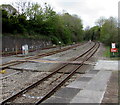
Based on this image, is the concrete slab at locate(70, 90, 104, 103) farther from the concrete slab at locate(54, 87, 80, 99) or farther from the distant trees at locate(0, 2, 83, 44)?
the distant trees at locate(0, 2, 83, 44)

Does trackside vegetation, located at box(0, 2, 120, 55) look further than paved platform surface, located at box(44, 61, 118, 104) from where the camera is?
Yes

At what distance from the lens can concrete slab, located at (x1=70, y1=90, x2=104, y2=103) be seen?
620 centimetres

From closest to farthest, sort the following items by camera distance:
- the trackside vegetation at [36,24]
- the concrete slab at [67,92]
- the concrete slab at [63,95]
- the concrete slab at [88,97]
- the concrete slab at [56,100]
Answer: the concrete slab at [88,97], the concrete slab at [56,100], the concrete slab at [63,95], the concrete slab at [67,92], the trackside vegetation at [36,24]

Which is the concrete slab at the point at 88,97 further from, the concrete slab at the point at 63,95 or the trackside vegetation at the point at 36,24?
the trackside vegetation at the point at 36,24


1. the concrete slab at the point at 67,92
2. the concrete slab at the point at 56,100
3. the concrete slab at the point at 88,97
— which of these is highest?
the concrete slab at the point at 88,97

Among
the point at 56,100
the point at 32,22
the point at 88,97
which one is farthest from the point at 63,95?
the point at 32,22

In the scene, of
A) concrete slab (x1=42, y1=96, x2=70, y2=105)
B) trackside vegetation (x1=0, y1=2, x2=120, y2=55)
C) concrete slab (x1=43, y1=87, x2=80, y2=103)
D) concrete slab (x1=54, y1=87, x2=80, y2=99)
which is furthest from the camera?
trackside vegetation (x1=0, y1=2, x2=120, y2=55)

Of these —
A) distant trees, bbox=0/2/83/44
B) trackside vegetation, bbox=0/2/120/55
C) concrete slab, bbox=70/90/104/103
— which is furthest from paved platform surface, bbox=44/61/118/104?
distant trees, bbox=0/2/83/44

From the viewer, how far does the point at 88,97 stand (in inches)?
258

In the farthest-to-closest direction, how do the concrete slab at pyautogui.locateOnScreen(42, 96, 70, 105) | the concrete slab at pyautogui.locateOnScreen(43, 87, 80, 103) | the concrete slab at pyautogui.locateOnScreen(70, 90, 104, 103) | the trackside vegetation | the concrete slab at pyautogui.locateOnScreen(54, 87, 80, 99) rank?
the trackside vegetation < the concrete slab at pyautogui.locateOnScreen(54, 87, 80, 99) < the concrete slab at pyautogui.locateOnScreen(43, 87, 80, 103) < the concrete slab at pyautogui.locateOnScreen(42, 96, 70, 105) < the concrete slab at pyautogui.locateOnScreen(70, 90, 104, 103)

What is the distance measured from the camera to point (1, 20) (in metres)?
30.6

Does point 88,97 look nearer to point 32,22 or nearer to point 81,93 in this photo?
point 81,93

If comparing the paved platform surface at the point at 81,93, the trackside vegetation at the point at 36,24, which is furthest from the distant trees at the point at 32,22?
the paved platform surface at the point at 81,93

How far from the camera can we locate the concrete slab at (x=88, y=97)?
620 centimetres
